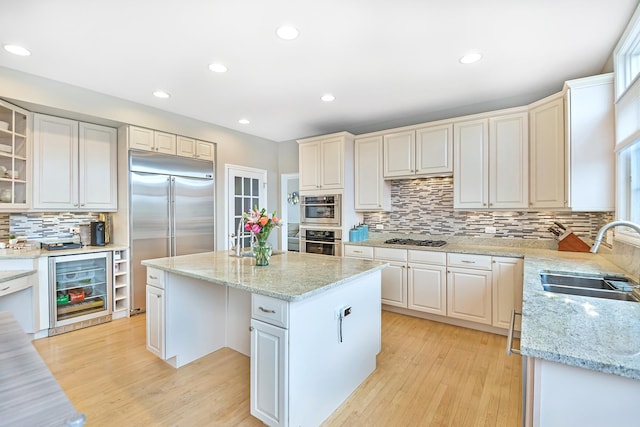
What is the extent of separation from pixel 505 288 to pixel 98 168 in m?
4.76

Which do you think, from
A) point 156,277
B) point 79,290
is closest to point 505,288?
point 156,277

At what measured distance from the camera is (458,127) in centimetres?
348

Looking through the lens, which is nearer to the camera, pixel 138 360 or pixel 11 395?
pixel 11 395

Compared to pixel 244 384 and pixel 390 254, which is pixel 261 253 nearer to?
pixel 244 384

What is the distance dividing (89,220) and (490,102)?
5130mm

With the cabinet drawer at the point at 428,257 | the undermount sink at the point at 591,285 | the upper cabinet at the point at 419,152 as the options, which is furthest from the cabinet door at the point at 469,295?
the upper cabinet at the point at 419,152

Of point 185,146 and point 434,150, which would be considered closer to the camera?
point 434,150

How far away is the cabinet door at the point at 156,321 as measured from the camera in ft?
8.00

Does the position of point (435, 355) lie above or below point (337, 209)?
below

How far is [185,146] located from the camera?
13.7 feet

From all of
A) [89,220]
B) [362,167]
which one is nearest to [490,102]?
[362,167]

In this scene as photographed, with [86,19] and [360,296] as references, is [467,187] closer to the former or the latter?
[360,296]

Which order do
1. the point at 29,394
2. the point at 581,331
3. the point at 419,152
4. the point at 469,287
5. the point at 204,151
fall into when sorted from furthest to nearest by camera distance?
the point at 204,151
the point at 419,152
the point at 469,287
the point at 581,331
the point at 29,394

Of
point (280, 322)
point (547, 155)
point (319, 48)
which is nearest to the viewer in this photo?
point (280, 322)
